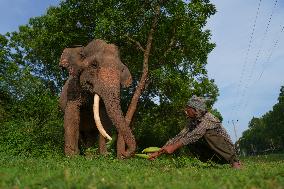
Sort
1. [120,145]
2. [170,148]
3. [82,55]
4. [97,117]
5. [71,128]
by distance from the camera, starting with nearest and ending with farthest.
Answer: [170,148], [120,145], [97,117], [71,128], [82,55]

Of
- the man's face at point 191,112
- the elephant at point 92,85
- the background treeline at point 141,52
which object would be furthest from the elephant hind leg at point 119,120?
the background treeline at point 141,52

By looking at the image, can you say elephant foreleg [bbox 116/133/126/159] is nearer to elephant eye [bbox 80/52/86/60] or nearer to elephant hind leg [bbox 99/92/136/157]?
elephant hind leg [bbox 99/92/136/157]

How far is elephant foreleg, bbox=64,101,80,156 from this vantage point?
16.0 meters

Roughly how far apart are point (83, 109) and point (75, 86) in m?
0.92

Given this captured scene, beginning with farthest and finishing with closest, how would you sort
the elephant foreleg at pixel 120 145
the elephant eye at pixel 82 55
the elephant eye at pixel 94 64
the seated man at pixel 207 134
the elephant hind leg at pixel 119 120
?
the elephant eye at pixel 82 55 < the elephant eye at pixel 94 64 < the elephant foreleg at pixel 120 145 < the elephant hind leg at pixel 119 120 < the seated man at pixel 207 134

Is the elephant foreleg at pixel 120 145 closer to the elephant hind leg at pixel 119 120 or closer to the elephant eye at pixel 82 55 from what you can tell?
the elephant hind leg at pixel 119 120

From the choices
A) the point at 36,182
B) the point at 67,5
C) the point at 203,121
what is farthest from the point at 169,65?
the point at 36,182

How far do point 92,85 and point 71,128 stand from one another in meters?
1.64

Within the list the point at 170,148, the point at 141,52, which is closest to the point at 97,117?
the point at 170,148

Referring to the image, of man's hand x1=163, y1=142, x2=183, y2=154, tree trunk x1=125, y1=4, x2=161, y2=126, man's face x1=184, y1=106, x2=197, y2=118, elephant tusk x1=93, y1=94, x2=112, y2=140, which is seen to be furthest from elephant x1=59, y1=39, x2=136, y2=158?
tree trunk x1=125, y1=4, x2=161, y2=126

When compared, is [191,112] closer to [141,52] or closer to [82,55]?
[82,55]

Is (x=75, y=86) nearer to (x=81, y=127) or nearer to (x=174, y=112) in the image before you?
(x=81, y=127)

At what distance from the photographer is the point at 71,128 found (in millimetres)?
16219

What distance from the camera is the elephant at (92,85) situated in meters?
15.0
